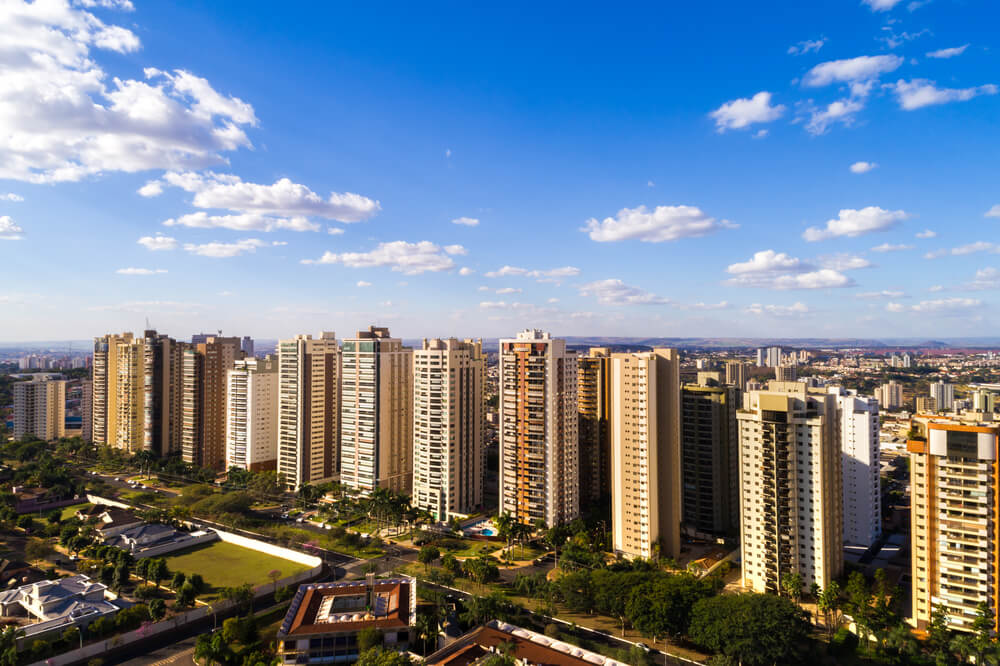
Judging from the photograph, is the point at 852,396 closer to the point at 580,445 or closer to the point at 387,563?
the point at 580,445

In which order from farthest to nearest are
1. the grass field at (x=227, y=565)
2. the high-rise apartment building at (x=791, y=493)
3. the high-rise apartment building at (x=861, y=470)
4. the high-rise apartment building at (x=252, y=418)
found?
1. the high-rise apartment building at (x=252, y=418)
2. the high-rise apartment building at (x=861, y=470)
3. the grass field at (x=227, y=565)
4. the high-rise apartment building at (x=791, y=493)

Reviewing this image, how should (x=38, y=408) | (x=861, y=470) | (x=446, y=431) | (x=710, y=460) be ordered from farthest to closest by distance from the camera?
(x=38, y=408) < (x=446, y=431) < (x=710, y=460) < (x=861, y=470)

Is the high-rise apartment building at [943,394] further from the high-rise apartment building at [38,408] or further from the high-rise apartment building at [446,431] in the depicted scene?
Answer: the high-rise apartment building at [38,408]

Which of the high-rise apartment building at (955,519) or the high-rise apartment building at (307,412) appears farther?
the high-rise apartment building at (307,412)

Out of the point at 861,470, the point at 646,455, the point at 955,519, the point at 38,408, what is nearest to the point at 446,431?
the point at 646,455

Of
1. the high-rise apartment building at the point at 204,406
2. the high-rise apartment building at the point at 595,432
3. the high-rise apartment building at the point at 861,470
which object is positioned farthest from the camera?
the high-rise apartment building at the point at 204,406

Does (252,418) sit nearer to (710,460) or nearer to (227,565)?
(227,565)

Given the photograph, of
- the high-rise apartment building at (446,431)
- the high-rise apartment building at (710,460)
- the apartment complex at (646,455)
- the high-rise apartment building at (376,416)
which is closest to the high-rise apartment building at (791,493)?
the apartment complex at (646,455)
